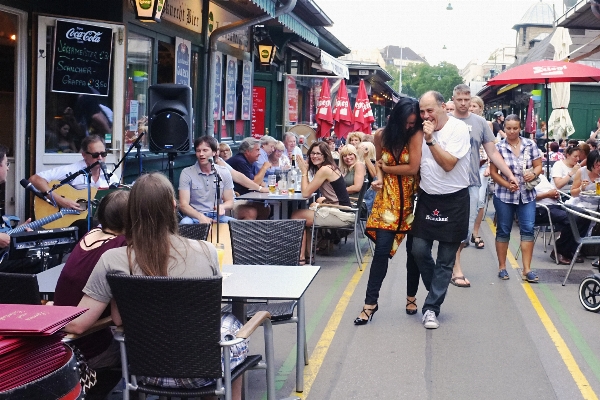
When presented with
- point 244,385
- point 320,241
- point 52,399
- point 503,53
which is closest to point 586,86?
point 320,241

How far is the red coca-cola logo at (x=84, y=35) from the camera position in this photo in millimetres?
9469

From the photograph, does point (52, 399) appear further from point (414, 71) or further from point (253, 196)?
point (414, 71)

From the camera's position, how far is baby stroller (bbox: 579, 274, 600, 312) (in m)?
7.88

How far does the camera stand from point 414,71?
159875 millimetres

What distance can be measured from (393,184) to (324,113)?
11421 millimetres

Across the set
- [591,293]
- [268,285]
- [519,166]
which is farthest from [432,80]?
[268,285]

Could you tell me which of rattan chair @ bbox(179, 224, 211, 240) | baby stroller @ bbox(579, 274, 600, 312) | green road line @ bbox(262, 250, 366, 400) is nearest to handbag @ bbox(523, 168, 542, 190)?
baby stroller @ bbox(579, 274, 600, 312)

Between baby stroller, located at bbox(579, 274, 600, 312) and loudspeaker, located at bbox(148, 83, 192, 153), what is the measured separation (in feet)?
16.0

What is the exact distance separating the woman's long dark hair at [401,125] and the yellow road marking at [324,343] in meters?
1.58

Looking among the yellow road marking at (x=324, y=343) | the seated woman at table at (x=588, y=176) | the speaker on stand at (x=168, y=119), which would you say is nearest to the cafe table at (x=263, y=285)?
the yellow road marking at (x=324, y=343)

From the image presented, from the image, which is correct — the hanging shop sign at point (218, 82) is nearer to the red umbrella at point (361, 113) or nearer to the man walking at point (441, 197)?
the red umbrella at point (361, 113)

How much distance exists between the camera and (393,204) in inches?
285

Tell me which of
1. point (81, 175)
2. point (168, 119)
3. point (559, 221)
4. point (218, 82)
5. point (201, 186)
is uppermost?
point (218, 82)

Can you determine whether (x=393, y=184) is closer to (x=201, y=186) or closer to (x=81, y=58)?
(x=201, y=186)
